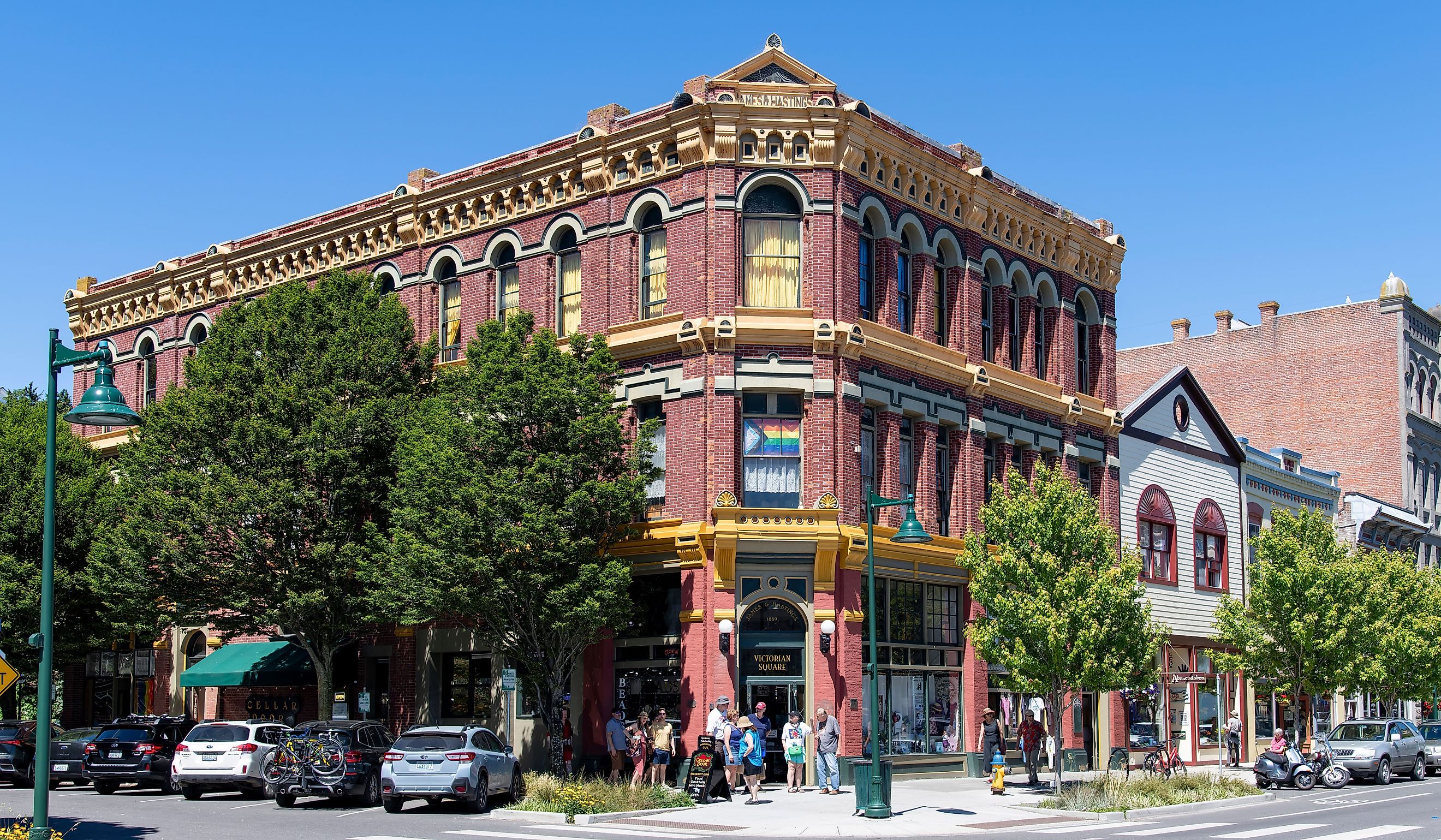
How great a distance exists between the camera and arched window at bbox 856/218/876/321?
3403cm

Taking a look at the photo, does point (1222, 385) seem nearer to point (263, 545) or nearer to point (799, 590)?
point (799, 590)

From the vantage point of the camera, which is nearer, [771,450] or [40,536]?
[771,450]

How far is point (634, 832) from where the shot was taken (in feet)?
72.7

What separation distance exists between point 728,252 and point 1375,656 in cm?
2279

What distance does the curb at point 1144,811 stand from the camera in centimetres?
2528

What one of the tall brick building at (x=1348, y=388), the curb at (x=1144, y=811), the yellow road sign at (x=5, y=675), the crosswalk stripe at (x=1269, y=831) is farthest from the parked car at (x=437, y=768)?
the tall brick building at (x=1348, y=388)

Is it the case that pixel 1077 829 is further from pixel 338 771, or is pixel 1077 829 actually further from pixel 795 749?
pixel 338 771

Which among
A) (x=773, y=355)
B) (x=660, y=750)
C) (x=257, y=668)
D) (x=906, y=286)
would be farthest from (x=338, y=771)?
(x=906, y=286)

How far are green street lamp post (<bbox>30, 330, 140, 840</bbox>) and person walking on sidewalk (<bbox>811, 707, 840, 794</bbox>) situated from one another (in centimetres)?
1557

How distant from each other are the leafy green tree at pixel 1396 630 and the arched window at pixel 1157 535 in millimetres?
5333

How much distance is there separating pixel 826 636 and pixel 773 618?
1.28 m

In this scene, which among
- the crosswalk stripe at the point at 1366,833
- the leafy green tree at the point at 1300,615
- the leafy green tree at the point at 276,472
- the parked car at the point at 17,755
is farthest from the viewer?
the leafy green tree at the point at 1300,615

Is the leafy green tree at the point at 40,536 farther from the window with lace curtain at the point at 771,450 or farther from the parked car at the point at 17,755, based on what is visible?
the window with lace curtain at the point at 771,450

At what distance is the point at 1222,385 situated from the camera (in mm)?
66750
